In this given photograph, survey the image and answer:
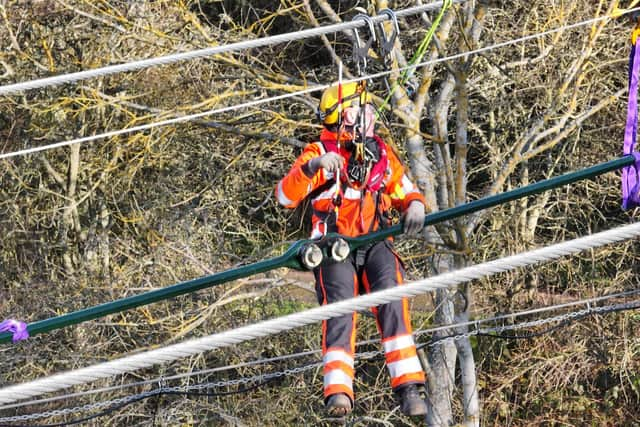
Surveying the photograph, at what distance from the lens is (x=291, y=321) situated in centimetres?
302

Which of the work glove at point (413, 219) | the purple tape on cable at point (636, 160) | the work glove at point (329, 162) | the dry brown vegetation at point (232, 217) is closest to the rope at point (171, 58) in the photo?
the work glove at point (329, 162)

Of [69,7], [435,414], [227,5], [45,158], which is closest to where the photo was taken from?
[69,7]

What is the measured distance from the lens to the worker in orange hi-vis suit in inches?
173

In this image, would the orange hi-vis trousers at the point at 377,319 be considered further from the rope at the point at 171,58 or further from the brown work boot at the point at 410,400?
the rope at the point at 171,58

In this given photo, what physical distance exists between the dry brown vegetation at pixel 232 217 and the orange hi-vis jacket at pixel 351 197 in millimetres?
5190

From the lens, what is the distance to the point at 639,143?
9.88 m

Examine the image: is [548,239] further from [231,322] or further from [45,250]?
[45,250]

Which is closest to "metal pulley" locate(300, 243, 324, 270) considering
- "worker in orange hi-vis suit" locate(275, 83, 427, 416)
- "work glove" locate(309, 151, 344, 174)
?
"worker in orange hi-vis suit" locate(275, 83, 427, 416)

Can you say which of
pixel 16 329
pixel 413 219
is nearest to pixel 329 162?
pixel 413 219

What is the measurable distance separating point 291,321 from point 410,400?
1457 millimetres

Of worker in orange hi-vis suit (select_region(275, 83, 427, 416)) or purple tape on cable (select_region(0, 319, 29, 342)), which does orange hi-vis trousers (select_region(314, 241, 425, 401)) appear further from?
purple tape on cable (select_region(0, 319, 29, 342))

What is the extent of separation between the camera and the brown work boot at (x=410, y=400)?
435cm

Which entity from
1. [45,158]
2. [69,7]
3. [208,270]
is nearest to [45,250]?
[45,158]

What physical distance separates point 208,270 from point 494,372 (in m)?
3.01
